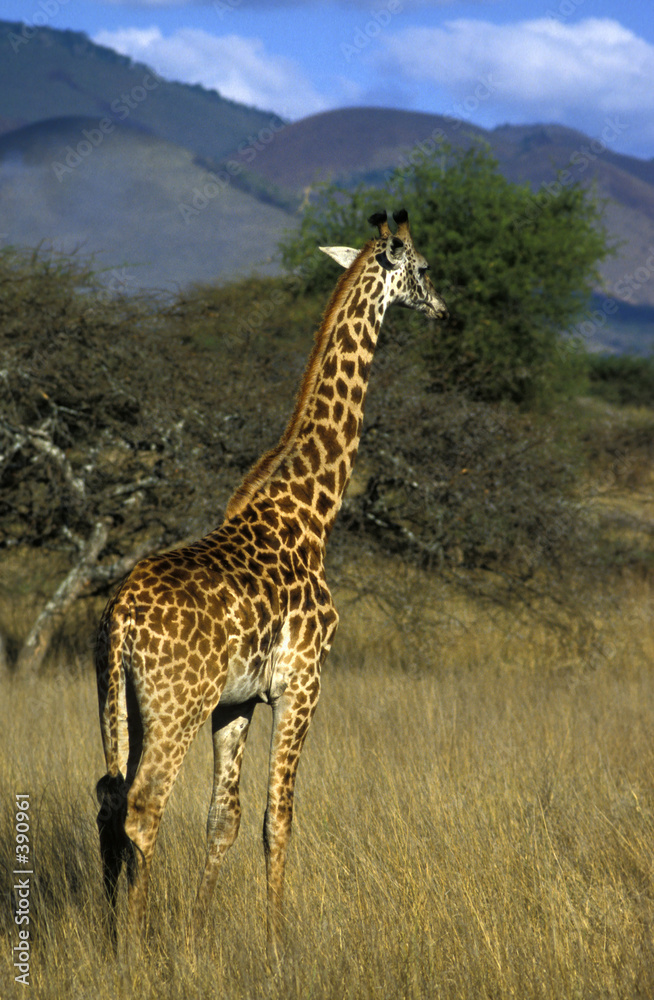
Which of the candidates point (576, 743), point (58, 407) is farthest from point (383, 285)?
point (58, 407)

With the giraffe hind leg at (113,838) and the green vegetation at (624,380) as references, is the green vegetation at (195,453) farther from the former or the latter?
the green vegetation at (624,380)

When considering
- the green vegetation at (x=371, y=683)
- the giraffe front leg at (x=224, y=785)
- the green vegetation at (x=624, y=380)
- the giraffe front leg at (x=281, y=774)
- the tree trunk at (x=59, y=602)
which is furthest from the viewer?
the green vegetation at (x=624, y=380)

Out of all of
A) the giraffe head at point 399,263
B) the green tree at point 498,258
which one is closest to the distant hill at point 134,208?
the green tree at point 498,258

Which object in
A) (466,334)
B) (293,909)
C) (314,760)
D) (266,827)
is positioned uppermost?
(466,334)

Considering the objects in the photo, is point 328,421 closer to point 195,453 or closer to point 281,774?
point 281,774

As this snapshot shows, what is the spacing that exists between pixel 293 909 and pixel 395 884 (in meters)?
0.48

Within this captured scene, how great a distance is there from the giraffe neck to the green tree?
963 centimetres

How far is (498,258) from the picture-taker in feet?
51.1

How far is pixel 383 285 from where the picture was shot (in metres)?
4.84

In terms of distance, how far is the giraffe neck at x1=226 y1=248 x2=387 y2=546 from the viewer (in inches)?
171

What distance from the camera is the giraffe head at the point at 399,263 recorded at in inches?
188

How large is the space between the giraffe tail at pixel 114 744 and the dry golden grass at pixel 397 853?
39 cm

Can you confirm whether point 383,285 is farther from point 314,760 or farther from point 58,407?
point 58,407

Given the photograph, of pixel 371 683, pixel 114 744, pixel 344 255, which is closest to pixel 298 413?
pixel 344 255
